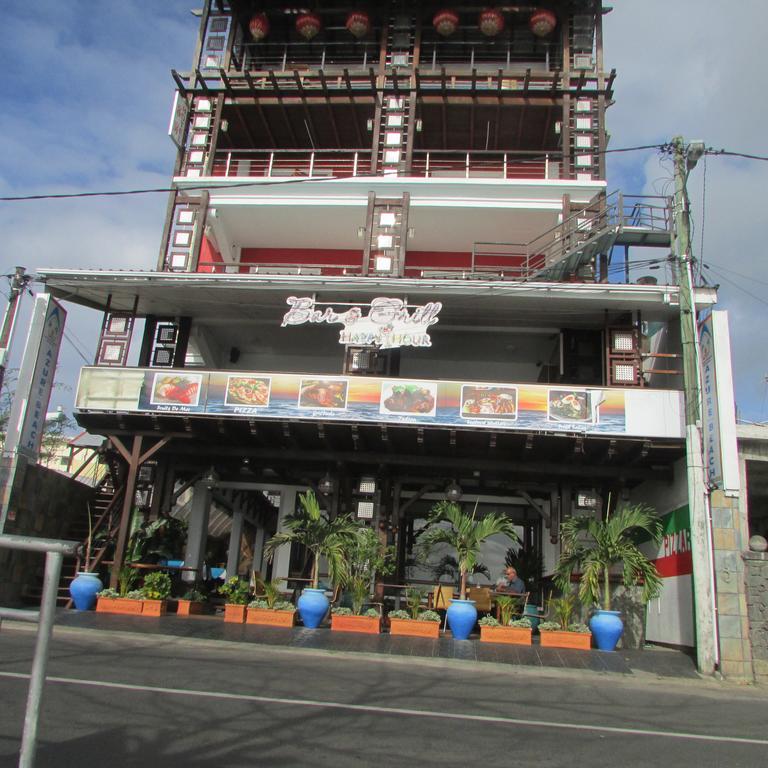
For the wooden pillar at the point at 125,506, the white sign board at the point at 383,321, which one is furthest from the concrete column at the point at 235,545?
the white sign board at the point at 383,321

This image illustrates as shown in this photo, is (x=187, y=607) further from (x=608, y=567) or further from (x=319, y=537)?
(x=608, y=567)

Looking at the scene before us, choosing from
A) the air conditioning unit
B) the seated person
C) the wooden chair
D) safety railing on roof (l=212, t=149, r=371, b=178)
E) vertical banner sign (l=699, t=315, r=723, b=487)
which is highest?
the air conditioning unit

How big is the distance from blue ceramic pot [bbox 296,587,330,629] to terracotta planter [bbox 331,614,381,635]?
0.27 m

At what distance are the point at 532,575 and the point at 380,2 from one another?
650 inches

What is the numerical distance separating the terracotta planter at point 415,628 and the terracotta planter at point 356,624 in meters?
0.34

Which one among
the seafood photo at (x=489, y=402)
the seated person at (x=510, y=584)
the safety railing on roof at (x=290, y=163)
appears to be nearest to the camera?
the seated person at (x=510, y=584)

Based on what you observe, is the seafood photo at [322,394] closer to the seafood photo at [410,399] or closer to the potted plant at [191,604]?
the seafood photo at [410,399]

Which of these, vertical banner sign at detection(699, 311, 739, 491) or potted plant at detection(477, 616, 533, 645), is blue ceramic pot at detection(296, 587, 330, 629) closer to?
potted plant at detection(477, 616, 533, 645)

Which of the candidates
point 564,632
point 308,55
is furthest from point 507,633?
point 308,55

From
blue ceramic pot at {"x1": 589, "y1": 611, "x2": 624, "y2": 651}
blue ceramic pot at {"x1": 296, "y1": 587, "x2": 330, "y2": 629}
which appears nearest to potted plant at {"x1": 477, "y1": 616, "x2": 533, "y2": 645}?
blue ceramic pot at {"x1": 589, "y1": 611, "x2": 624, "y2": 651}

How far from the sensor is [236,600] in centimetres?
1492

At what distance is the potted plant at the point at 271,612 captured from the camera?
47.4ft

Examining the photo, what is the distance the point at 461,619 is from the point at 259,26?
17.5 m

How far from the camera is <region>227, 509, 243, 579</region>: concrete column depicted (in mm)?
22219
